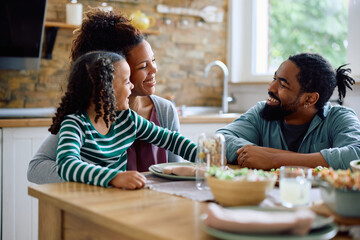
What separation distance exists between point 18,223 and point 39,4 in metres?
1.48

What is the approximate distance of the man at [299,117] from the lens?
199 centimetres

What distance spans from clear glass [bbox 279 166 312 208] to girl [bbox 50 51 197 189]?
23.2 inches

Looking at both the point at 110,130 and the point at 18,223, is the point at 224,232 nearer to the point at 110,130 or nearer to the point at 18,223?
the point at 110,130

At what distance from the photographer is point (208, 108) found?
437 cm

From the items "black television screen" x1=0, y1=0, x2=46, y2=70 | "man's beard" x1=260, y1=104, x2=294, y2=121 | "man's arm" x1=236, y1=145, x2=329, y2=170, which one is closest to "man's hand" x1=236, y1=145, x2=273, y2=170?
"man's arm" x1=236, y1=145, x2=329, y2=170

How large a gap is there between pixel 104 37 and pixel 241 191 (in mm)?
1172

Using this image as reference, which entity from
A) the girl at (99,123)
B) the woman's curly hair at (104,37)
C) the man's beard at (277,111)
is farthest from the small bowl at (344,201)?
the woman's curly hair at (104,37)

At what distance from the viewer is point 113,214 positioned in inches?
41.0

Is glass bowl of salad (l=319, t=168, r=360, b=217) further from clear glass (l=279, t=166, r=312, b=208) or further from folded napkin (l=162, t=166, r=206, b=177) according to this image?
folded napkin (l=162, t=166, r=206, b=177)

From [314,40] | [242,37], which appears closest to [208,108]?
[242,37]

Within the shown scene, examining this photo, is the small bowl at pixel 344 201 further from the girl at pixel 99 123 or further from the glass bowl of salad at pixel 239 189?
the girl at pixel 99 123

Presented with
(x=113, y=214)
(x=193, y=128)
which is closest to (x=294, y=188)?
(x=113, y=214)

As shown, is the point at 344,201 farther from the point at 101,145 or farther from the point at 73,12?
the point at 73,12

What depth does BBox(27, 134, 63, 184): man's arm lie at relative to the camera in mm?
1648
